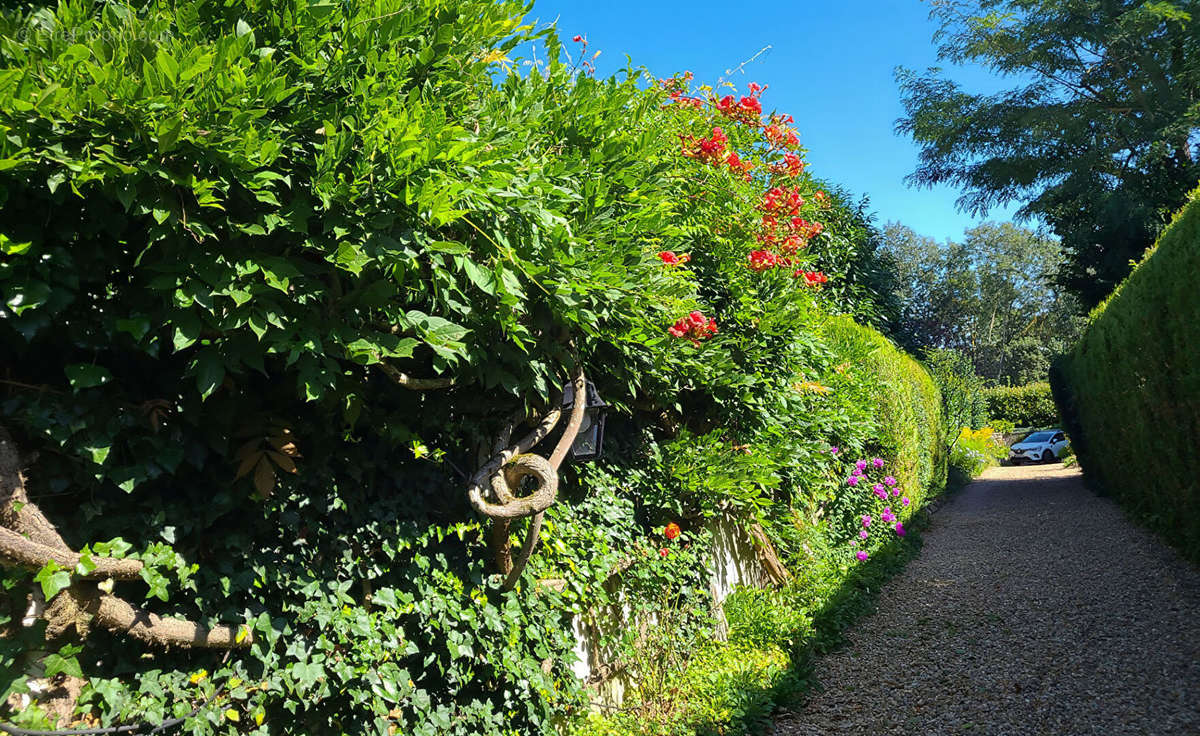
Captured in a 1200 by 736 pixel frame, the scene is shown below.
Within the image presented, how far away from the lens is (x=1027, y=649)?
4.90 m

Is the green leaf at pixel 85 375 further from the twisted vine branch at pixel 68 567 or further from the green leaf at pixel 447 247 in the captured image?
the green leaf at pixel 447 247

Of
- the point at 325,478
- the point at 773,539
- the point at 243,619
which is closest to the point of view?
the point at 243,619

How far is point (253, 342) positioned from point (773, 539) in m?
5.25

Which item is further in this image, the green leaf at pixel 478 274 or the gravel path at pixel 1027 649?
the gravel path at pixel 1027 649

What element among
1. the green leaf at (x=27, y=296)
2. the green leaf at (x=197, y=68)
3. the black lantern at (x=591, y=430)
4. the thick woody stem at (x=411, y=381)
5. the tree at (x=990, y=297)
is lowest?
the black lantern at (x=591, y=430)

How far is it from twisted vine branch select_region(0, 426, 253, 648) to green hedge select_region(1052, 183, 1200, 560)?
22.6 feet

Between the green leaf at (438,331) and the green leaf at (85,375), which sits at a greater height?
the green leaf at (438,331)

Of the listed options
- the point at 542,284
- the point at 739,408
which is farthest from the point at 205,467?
the point at 739,408

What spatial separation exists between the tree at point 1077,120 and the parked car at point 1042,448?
373 inches

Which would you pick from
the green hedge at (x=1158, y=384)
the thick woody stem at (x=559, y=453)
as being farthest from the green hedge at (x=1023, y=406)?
the thick woody stem at (x=559, y=453)

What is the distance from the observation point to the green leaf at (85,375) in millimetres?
1910

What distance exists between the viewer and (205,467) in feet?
7.54

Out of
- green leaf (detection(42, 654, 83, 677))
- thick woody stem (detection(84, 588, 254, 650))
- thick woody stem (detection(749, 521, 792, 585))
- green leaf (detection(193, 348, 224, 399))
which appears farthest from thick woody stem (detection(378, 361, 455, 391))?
thick woody stem (detection(749, 521, 792, 585))

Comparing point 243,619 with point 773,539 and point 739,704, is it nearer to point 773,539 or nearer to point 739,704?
point 739,704
